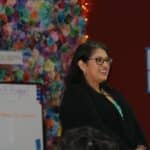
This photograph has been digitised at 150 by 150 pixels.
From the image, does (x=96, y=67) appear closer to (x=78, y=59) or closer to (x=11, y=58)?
(x=78, y=59)

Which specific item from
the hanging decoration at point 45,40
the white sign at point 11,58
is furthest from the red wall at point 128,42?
the white sign at point 11,58

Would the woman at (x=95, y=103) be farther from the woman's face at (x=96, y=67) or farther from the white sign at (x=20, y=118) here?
the white sign at (x=20, y=118)

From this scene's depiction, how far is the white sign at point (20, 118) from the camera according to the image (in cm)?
325

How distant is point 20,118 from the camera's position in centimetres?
331

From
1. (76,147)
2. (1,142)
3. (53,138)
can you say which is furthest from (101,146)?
(53,138)

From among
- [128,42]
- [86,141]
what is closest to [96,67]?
[128,42]

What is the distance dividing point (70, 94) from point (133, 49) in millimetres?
1172

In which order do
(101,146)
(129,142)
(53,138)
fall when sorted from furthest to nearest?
(53,138) < (129,142) < (101,146)

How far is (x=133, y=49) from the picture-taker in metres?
4.02

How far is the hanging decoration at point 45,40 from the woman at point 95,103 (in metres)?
0.46

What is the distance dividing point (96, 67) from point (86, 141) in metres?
1.37

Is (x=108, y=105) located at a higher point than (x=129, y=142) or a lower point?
higher

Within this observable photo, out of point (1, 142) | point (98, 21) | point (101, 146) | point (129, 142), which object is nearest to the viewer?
point (101, 146)

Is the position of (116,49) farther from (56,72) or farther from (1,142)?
(1,142)
